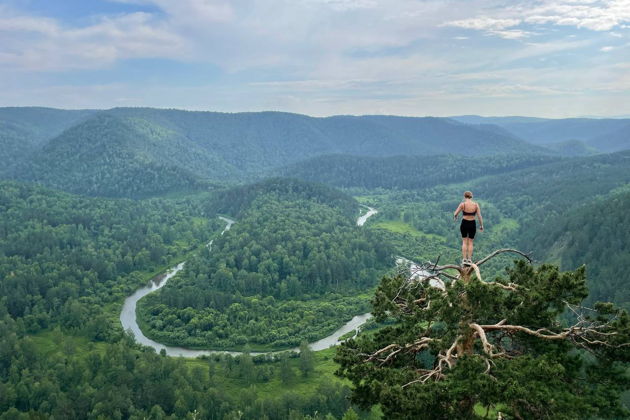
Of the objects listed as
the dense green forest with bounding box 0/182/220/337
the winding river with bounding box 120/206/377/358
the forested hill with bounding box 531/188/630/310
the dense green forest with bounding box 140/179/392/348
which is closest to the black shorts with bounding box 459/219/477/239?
the winding river with bounding box 120/206/377/358

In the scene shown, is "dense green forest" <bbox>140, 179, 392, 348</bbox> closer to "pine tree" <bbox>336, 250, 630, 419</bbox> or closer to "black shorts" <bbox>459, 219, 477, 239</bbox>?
"pine tree" <bbox>336, 250, 630, 419</bbox>

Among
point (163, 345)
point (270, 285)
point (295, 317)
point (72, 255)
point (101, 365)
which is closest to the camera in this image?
point (101, 365)

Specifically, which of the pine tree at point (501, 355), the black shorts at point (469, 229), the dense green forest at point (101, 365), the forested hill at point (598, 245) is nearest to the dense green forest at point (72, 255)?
the dense green forest at point (101, 365)

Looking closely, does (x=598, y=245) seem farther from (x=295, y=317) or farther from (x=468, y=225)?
(x=468, y=225)

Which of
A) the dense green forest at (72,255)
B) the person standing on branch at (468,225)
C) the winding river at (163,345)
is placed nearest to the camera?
the person standing on branch at (468,225)

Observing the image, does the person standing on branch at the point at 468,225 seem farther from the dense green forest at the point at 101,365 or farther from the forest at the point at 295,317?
the dense green forest at the point at 101,365

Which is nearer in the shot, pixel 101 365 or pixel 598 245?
pixel 101 365

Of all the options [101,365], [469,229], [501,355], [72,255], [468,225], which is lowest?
[101,365]

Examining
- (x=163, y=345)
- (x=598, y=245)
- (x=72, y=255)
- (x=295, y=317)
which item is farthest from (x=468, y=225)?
(x=72, y=255)
